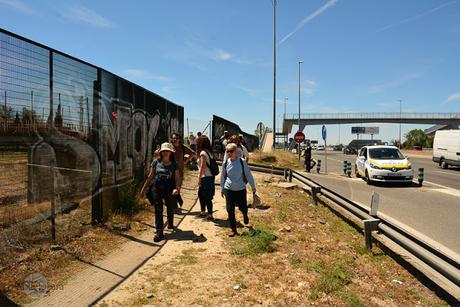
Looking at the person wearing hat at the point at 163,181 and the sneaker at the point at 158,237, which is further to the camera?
the person wearing hat at the point at 163,181

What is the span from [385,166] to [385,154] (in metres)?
1.74

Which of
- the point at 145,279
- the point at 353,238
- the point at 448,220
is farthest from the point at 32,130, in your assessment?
the point at 448,220

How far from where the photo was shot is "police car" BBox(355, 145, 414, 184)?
15.7 m

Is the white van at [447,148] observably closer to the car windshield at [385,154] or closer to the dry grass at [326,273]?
the car windshield at [385,154]

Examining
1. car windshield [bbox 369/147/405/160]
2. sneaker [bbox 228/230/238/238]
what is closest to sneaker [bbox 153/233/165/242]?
sneaker [bbox 228/230/238/238]

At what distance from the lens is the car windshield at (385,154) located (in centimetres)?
1702

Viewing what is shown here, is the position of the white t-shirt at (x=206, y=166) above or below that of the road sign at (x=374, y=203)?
above

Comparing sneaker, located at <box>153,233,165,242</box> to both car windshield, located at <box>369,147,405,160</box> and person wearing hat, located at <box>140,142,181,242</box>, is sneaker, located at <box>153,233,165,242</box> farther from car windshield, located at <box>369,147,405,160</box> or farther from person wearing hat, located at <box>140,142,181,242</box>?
car windshield, located at <box>369,147,405,160</box>

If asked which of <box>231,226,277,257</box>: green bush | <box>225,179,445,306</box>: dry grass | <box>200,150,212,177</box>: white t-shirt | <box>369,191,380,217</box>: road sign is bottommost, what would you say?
<box>225,179,445,306</box>: dry grass

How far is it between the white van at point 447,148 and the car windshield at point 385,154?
9.41m

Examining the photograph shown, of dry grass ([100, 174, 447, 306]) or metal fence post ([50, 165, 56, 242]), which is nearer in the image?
dry grass ([100, 174, 447, 306])

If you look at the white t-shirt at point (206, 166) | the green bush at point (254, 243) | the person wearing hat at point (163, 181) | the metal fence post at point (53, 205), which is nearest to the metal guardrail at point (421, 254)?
the green bush at point (254, 243)

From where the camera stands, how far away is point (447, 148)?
84.6ft

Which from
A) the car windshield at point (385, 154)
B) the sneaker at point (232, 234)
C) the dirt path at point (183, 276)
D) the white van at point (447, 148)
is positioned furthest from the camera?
the white van at point (447, 148)
